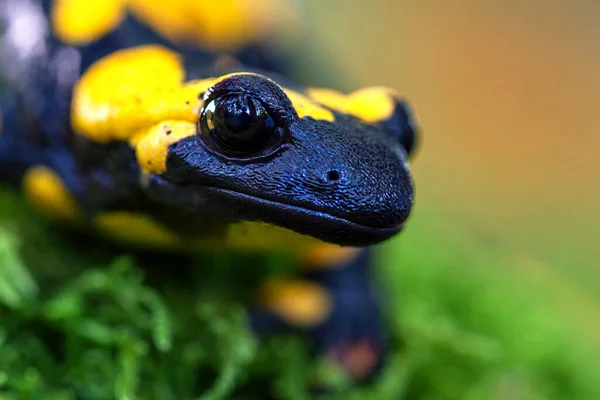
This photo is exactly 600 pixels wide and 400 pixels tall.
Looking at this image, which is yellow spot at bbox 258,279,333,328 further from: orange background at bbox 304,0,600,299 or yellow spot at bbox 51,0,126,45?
orange background at bbox 304,0,600,299

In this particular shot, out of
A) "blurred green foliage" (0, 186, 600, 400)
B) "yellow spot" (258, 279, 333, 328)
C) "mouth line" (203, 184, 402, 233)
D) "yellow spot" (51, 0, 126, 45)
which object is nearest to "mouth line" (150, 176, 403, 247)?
"mouth line" (203, 184, 402, 233)

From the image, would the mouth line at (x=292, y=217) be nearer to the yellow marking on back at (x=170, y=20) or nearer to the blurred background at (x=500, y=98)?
the yellow marking on back at (x=170, y=20)

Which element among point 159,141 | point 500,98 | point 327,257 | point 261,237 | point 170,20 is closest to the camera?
point 159,141

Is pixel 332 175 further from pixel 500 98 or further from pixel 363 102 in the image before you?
pixel 500 98

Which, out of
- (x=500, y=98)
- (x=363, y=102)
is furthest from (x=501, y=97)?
(x=363, y=102)

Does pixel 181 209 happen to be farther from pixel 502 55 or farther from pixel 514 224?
pixel 502 55

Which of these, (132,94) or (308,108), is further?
(132,94)
